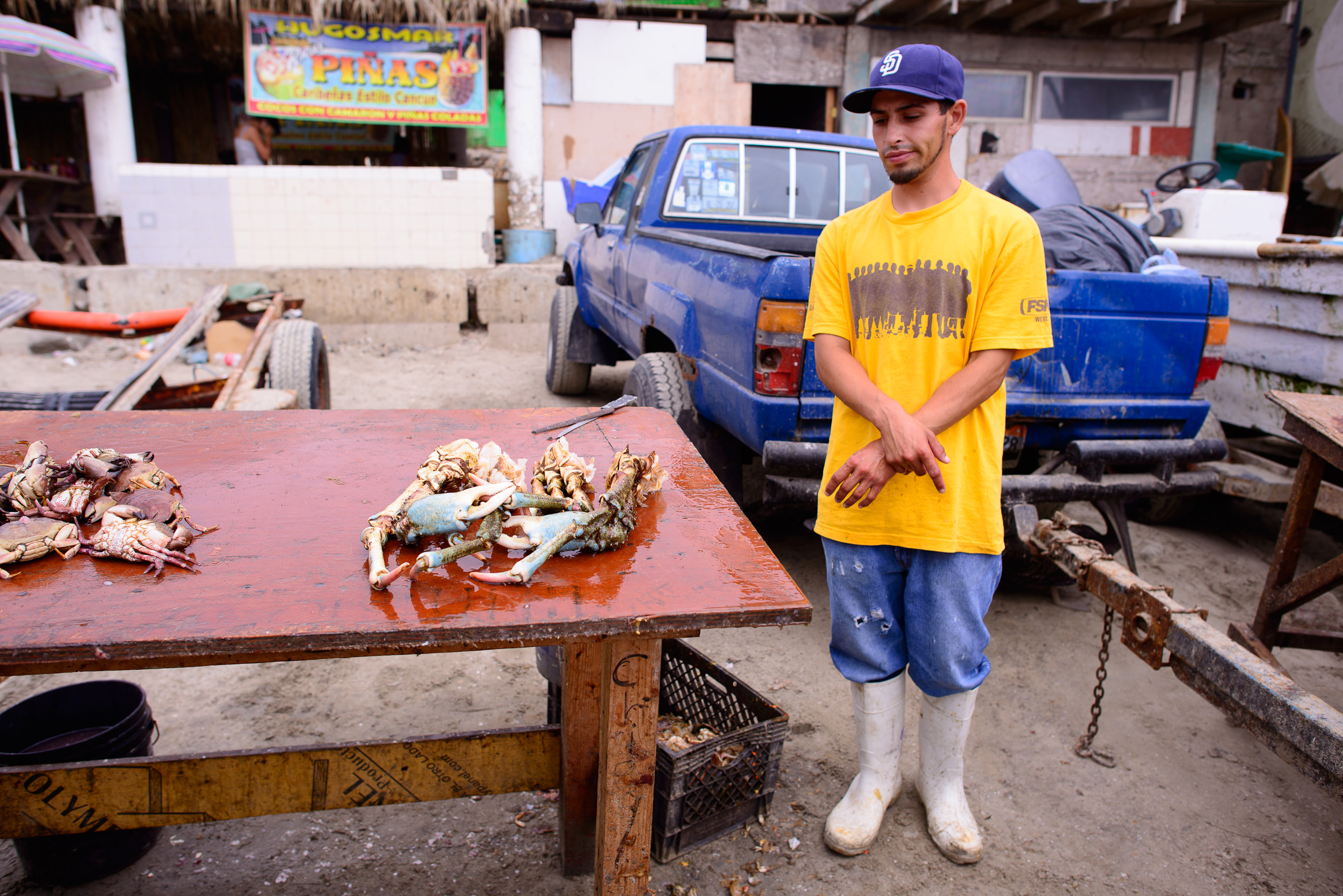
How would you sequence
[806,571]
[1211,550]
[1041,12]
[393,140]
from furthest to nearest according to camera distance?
1. [393,140]
2. [1041,12]
3. [1211,550]
4. [806,571]

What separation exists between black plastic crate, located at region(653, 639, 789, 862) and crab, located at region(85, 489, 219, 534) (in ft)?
3.65

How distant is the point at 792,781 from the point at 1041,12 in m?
9.72

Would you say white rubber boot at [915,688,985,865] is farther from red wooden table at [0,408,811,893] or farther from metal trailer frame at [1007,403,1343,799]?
red wooden table at [0,408,811,893]

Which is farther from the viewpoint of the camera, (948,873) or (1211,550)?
(1211,550)

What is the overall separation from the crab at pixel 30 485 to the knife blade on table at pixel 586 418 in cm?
107

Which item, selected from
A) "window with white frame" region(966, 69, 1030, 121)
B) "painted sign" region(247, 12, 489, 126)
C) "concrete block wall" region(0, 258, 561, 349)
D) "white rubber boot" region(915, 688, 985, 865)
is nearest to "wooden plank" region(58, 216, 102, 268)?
"concrete block wall" region(0, 258, 561, 349)

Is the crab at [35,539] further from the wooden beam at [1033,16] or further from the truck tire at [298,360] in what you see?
the wooden beam at [1033,16]

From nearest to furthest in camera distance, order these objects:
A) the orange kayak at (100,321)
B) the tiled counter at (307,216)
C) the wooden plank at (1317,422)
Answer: the wooden plank at (1317,422) → the orange kayak at (100,321) → the tiled counter at (307,216)

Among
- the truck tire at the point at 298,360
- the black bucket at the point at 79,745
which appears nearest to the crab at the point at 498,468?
the black bucket at the point at 79,745

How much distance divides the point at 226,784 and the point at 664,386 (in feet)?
7.82

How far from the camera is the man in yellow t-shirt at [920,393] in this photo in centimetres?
189

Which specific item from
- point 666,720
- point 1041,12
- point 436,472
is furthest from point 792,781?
point 1041,12

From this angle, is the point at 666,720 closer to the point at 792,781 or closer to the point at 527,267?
the point at 792,781

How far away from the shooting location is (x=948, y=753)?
7.55 ft
